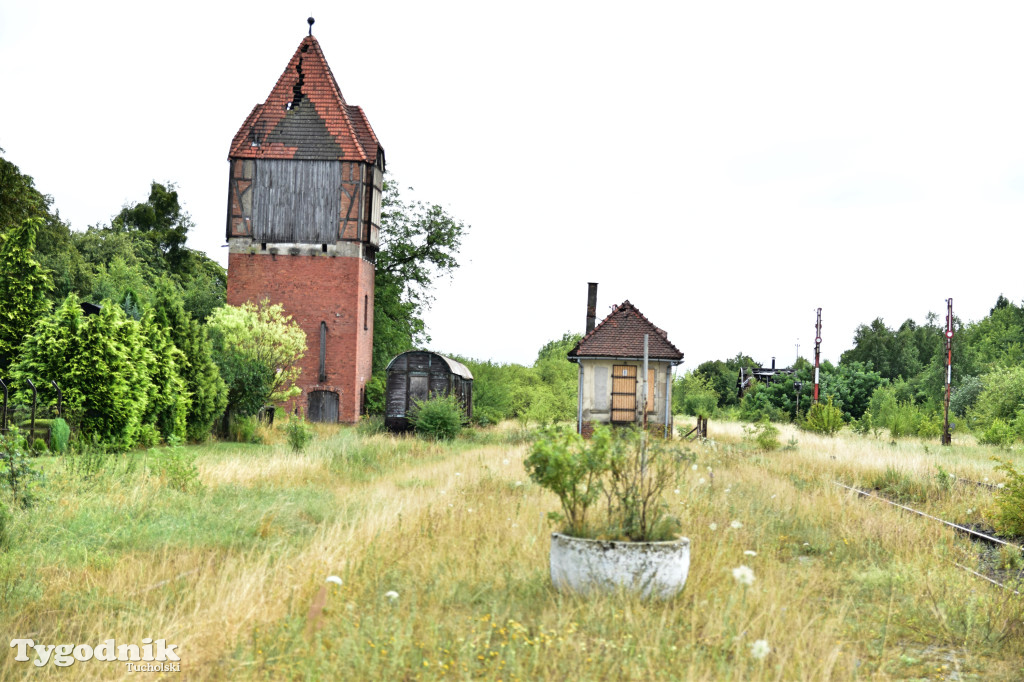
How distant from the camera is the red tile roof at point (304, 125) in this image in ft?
121

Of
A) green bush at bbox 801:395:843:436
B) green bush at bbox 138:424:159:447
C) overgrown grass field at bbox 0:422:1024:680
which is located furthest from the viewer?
green bush at bbox 801:395:843:436

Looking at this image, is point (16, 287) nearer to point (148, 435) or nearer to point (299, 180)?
point (148, 435)

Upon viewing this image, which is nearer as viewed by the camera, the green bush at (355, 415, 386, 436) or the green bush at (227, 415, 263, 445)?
the green bush at (227, 415, 263, 445)

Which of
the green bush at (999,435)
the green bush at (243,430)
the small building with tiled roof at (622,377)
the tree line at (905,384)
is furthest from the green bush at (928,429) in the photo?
the green bush at (243,430)

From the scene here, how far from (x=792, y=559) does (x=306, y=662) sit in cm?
586

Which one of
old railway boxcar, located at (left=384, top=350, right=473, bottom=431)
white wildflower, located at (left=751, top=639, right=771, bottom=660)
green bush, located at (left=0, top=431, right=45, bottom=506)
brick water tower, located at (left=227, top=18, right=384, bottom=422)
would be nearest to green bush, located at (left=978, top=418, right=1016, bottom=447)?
old railway boxcar, located at (left=384, top=350, right=473, bottom=431)

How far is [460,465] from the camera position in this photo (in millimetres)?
18156

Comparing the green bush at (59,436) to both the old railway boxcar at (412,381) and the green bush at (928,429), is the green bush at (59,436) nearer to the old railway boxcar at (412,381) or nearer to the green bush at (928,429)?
the old railway boxcar at (412,381)

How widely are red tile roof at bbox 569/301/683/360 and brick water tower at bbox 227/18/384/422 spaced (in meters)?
10.6

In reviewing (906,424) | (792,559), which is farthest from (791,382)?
(792,559)

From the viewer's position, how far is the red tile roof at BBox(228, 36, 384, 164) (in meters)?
36.8

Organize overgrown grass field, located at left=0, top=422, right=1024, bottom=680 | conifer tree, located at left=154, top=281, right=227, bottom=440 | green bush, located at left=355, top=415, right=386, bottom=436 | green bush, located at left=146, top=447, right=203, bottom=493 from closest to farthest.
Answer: overgrown grass field, located at left=0, top=422, right=1024, bottom=680 → green bush, located at left=146, top=447, right=203, bottom=493 → conifer tree, located at left=154, top=281, right=227, bottom=440 → green bush, located at left=355, top=415, right=386, bottom=436

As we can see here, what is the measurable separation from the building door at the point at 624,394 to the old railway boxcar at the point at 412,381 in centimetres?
630

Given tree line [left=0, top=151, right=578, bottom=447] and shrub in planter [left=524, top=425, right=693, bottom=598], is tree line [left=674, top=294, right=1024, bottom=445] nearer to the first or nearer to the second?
tree line [left=0, top=151, right=578, bottom=447]
